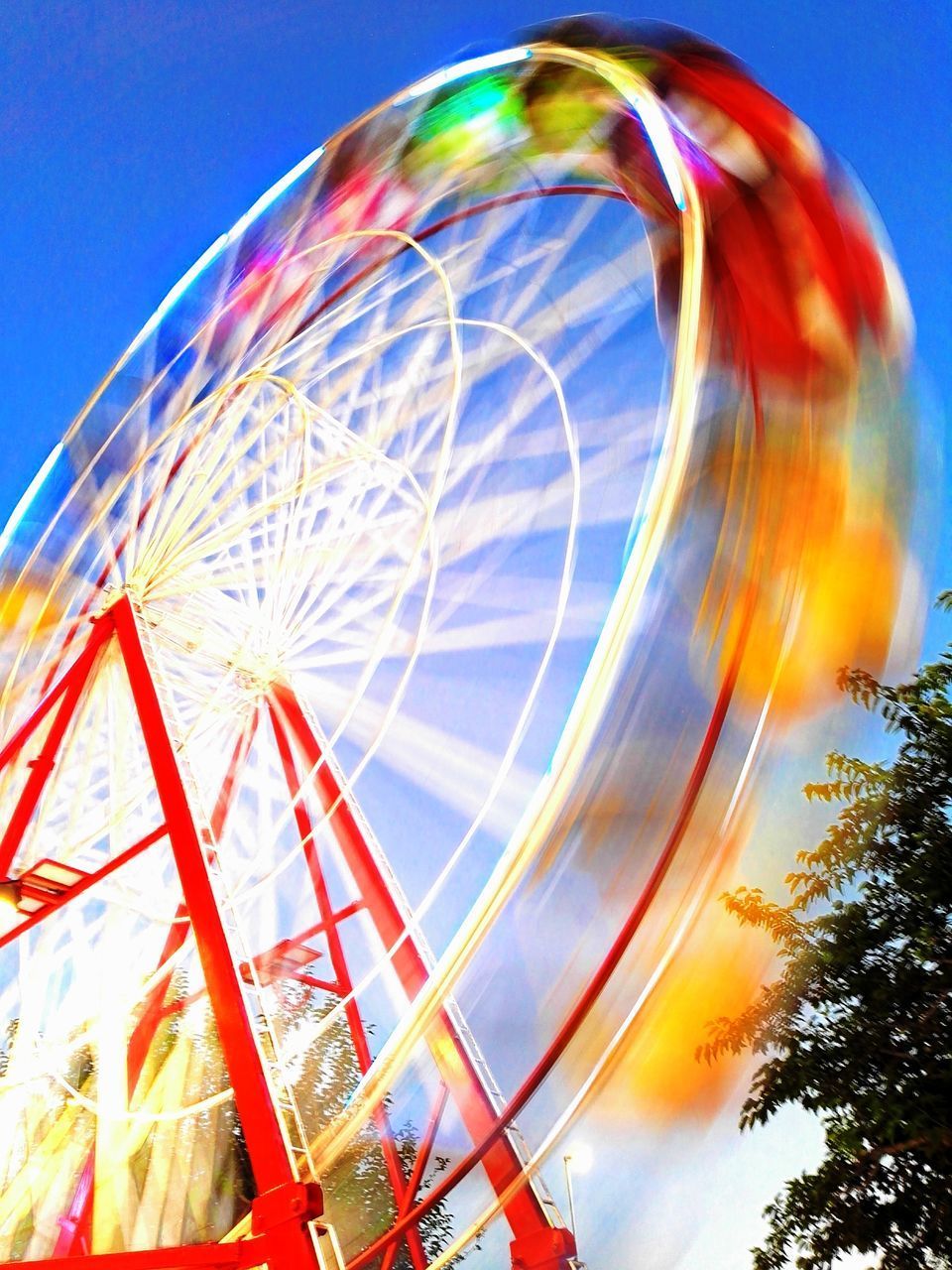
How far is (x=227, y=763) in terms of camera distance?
783cm

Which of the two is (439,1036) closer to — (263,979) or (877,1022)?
(263,979)

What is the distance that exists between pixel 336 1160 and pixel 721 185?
4129mm

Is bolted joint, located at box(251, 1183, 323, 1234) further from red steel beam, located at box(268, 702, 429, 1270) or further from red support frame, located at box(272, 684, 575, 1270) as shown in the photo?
red steel beam, located at box(268, 702, 429, 1270)

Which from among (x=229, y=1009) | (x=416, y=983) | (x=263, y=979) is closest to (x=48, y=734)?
(x=263, y=979)

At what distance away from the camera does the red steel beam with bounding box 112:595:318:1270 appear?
12.6 ft

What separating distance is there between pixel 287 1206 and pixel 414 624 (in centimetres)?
326

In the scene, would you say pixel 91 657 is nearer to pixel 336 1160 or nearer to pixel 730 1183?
pixel 336 1160

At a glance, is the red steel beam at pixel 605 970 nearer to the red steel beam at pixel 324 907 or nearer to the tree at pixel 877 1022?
the tree at pixel 877 1022

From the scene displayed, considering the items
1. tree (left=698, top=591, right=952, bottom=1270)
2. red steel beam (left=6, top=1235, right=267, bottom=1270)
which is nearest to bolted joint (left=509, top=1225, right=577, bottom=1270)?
red steel beam (left=6, top=1235, right=267, bottom=1270)

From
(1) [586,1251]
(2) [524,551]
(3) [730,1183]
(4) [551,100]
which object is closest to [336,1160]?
(1) [586,1251]

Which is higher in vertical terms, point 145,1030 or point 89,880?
point 89,880

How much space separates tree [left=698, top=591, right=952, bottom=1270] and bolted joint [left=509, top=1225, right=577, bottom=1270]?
47.7 inches

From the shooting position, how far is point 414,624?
21.1 feet

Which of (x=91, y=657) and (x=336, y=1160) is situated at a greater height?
(x=91, y=657)
